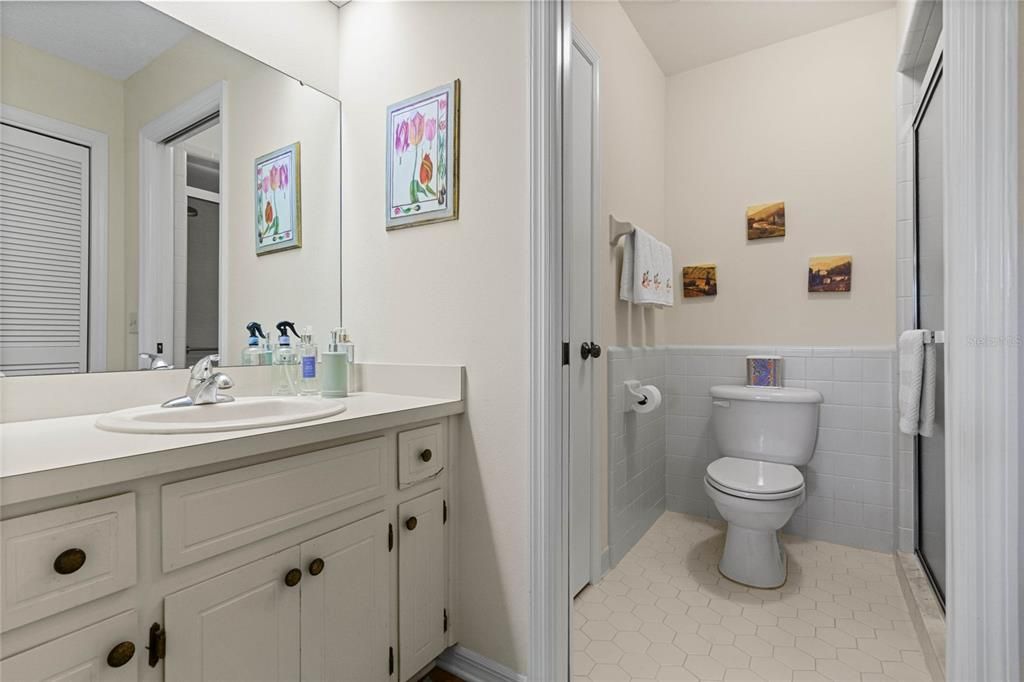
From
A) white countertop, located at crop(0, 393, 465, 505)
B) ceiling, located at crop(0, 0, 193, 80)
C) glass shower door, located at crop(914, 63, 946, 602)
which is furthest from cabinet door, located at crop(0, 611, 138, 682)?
glass shower door, located at crop(914, 63, 946, 602)

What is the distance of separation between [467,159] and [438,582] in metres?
1.18

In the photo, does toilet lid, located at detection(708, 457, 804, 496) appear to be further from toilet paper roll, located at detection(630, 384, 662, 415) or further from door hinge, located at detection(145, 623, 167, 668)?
door hinge, located at detection(145, 623, 167, 668)

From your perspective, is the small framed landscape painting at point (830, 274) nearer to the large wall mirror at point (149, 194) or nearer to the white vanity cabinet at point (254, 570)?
the white vanity cabinet at point (254, 570)

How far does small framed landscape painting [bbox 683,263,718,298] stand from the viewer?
108 inches

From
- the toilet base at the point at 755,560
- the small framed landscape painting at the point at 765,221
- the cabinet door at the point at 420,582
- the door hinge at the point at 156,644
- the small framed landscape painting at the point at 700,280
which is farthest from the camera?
the small framed landscape painting at the point at 700,280

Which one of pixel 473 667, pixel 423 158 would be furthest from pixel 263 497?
pixel 423 158

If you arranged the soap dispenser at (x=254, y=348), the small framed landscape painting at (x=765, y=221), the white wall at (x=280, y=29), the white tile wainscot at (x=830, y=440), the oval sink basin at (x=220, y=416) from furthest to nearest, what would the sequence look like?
1. the small framed landscape painting at (x=765, y=221)
2. the white tile wainscot at (x=830, y=440)
3. the soap dispenser at (x=254, y=348)
4. the white wall at (x=280, y=29)
5. the oval sink basin at (x=220, y=416)

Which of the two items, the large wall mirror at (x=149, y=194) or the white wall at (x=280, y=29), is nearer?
the large wall mirror at (x=149, y=194)

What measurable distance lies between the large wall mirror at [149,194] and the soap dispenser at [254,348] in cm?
2

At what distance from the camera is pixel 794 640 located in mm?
1644

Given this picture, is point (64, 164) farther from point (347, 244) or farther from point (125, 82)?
point (347, 244)

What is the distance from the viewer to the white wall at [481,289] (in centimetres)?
133

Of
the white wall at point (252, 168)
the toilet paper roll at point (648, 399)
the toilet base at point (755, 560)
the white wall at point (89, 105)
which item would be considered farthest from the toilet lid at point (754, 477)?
the white wall at point (89, 105)

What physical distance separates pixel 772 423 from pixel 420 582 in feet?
5.79
